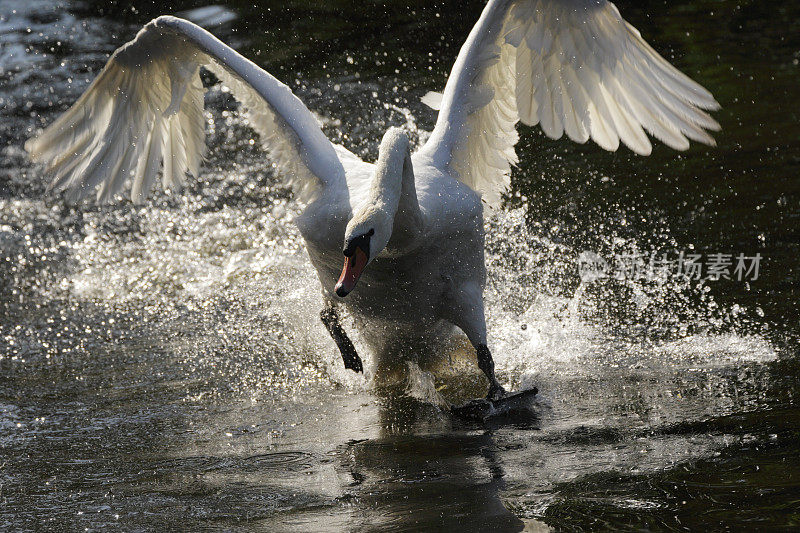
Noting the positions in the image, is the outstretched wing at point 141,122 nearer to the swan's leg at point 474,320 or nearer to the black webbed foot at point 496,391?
the swan's leg at point 474,320

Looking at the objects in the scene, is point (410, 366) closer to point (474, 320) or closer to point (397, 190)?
point (474, 320)

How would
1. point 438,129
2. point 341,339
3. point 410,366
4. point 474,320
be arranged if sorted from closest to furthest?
point 474,320, point 438,129, point 341,339, point 410,366

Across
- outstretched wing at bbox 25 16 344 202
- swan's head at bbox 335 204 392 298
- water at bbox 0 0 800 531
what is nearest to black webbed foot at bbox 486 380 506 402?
water at bbox 0 0 800 531

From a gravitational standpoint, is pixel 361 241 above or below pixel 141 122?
below

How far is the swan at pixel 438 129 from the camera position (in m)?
4.99

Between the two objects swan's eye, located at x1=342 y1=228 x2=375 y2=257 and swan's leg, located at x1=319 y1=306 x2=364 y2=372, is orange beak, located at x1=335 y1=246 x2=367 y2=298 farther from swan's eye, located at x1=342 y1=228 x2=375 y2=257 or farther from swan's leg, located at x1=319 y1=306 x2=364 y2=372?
swan's leg, located at x1=319 y1=306 x2=364 y2=372

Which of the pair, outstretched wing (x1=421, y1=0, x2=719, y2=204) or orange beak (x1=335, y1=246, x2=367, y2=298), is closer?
orange beak (x1=335, y1=246, x2=367, y2=298)

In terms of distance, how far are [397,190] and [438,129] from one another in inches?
44.6

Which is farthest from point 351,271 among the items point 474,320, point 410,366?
point 410,366

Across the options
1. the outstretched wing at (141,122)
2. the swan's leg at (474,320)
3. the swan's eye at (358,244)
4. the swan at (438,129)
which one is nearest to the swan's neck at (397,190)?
the swan at (438,129)

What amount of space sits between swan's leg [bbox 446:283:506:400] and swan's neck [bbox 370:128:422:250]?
717 millimetres

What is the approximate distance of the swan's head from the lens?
165 inches

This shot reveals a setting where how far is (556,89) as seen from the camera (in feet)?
19.1

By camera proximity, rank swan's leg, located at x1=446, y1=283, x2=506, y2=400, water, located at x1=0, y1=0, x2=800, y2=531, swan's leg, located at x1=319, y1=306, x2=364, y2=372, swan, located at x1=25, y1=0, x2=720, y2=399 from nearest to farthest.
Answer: water, located at x1=0, y1=0, x2=800, y2=531, swan, located at x1=25, y1=0, x2=720, y2=399, swan's leg, located at x1=446, y1=283, x2=506, y2=400, swan's leg, located at x1=319, y1=306, x2=364, y2=372
